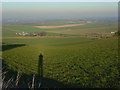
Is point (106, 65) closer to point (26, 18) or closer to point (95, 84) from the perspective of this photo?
point (95, 84)

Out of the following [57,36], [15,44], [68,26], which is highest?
[68,26]

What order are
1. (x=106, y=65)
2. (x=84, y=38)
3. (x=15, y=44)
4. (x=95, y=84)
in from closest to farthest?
(x=95, y=84) < (x=106, y=65) < (x=15, y=44) < (x=84, y=38)

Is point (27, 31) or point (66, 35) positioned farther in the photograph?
point (66, 35)

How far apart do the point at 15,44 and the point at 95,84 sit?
6379 mm

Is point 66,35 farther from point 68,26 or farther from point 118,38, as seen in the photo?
point 118,38

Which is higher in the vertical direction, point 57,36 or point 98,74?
point 57,36

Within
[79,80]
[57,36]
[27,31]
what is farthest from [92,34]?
[79,80]

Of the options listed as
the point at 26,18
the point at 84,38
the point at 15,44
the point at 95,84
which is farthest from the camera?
the point at 84,38

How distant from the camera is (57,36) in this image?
29.9 ft

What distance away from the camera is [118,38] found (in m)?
9.73

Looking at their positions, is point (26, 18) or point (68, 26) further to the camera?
point (68, 26)

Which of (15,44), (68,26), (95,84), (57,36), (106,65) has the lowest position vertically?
(95,84)

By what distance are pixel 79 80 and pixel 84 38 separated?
21.2ft

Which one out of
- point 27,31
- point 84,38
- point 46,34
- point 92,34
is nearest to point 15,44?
point 27,31
